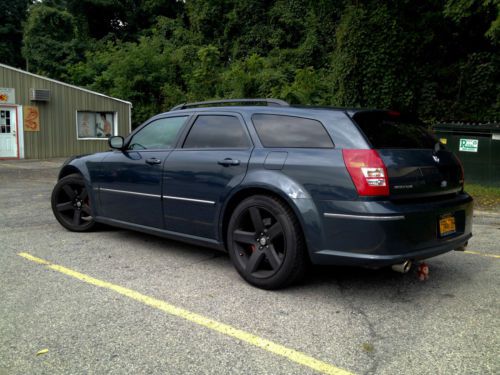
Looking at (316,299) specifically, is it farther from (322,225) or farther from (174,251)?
(174,251)

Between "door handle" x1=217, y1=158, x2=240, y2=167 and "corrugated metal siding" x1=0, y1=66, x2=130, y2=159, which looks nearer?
"door handle" x1=217, y1=158, x2=240, y2=167

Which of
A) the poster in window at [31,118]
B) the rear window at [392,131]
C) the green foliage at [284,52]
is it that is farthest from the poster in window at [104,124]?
the rear window at [392,131]

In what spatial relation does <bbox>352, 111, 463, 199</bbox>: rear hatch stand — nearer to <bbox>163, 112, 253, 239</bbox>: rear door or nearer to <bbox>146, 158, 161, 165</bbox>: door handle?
<bbox>163, 112, 253, 239</bbox>: rear door

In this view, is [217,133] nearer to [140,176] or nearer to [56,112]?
[140,176]

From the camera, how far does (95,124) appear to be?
21969 mm

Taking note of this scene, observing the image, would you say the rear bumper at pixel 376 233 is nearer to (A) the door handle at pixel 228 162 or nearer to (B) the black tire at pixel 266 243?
(B) the black tire at pixel 266 243

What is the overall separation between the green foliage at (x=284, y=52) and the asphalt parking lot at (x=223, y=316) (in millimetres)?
9597

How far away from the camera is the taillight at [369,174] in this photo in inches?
138

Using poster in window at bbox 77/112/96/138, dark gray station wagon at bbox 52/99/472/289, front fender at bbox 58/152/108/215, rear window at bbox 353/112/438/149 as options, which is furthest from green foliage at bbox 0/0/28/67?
rear window at bbox 353/112/438/149

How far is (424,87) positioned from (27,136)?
1560cm

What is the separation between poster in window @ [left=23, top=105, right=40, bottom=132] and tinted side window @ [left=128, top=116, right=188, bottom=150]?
15.6m

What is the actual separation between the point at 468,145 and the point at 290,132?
29.9ft

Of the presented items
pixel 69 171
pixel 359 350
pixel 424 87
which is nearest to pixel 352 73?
pixel 424 87

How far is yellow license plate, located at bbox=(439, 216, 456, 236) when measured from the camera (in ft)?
12.5
